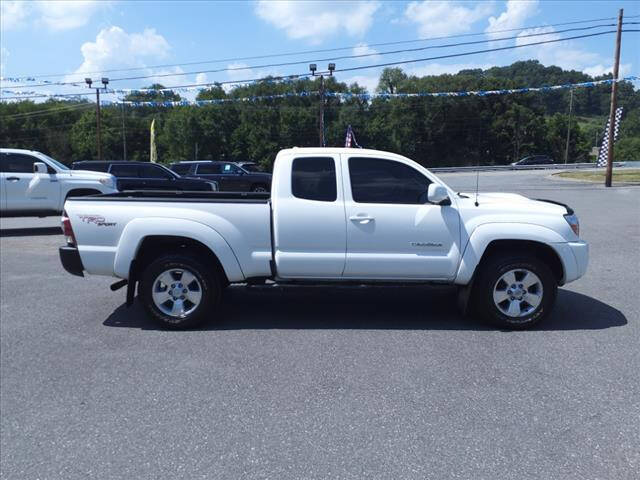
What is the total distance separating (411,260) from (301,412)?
2.27 meters

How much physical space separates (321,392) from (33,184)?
1136 centimetres

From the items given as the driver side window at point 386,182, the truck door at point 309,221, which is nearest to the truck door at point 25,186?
the truck door at point 309,221

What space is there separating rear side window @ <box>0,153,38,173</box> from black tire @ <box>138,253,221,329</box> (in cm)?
920

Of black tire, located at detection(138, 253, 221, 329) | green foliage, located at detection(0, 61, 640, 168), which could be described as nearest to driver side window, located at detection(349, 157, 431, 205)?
black tire, located at detection(138, 253, 221, 329)

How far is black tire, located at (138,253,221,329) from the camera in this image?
588cm

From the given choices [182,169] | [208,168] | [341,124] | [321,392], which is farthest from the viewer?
[341,124]

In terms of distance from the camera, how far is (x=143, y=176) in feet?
59.3

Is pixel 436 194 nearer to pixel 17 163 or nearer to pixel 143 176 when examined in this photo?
pixel 17 163

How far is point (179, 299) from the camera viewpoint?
234 inches

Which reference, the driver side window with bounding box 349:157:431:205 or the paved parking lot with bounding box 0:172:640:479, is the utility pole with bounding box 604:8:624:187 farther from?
the driver side window with bounding box 349:157:431:205

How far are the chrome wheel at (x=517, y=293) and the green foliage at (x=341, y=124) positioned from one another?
65.9 metres

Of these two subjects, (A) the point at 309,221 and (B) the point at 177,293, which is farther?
(B) the point at 177,293

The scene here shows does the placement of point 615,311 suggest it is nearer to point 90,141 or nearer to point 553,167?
point 553,167

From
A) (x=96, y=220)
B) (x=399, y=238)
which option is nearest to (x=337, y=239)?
(x=399, y=238)
